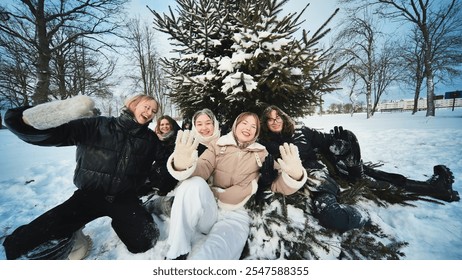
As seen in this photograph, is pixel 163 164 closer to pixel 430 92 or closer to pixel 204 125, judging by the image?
pixel 204 125

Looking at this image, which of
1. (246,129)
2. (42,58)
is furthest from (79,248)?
(42,58)

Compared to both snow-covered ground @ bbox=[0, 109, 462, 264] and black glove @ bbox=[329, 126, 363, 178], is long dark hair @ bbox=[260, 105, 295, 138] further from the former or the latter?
snow-covered ground @ bbox=[0, 109, 462, 264]

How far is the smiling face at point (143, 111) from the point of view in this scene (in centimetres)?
155

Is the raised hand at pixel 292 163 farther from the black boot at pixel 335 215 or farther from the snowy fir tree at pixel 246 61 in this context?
the snowy fir tree at pixel 246 61

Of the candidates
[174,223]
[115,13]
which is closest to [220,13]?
[115,13]

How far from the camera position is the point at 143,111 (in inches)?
61.0

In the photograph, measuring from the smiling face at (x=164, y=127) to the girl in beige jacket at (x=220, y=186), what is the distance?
1069mm

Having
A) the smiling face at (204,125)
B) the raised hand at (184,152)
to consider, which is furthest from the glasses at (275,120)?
the raised hand at (184,152)

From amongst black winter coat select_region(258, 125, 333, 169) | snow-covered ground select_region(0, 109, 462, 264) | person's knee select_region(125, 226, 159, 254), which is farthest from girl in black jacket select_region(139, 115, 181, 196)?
black winter coat select_region(258, 125, 333, 169)

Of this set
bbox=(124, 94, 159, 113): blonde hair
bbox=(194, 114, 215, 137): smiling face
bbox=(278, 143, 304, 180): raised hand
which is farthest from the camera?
bbox=(194, 114, 215, 137): smiling face

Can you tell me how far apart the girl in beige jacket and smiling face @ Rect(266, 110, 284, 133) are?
0.42m

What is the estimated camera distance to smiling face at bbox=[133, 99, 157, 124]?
155cm

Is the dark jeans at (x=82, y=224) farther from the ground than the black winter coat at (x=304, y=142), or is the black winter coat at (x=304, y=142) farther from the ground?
the black winter coat at (x=304, y=142)

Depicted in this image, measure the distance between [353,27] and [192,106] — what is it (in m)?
2.88
